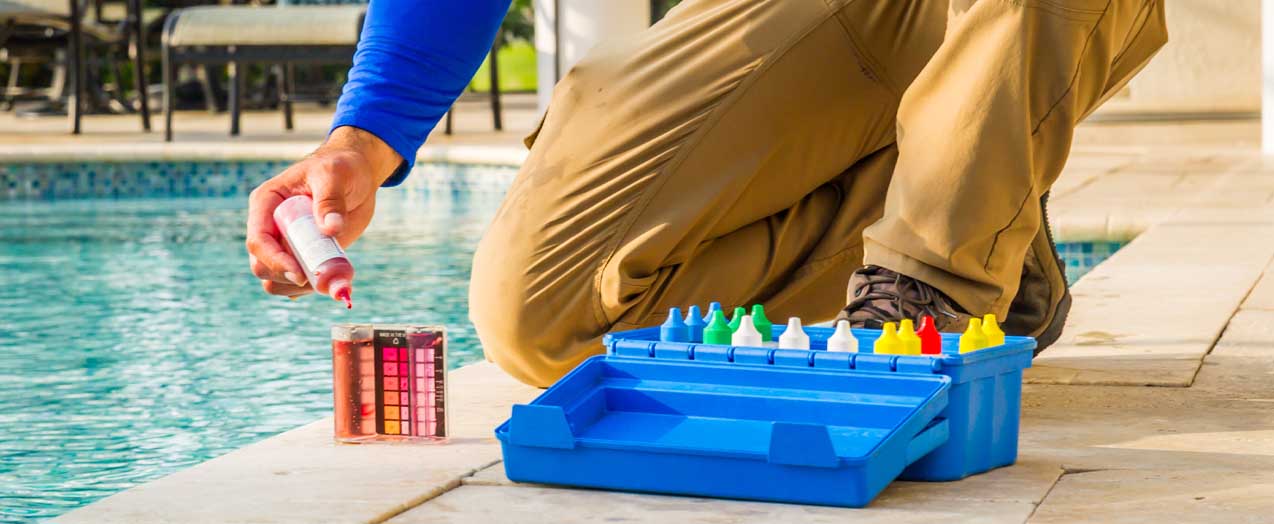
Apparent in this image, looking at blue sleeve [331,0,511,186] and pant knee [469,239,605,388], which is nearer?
blue sleeve [331,0,511,186]

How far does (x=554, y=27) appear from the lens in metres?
7.26

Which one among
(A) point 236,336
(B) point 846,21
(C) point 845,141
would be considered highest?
(B) point 846,21

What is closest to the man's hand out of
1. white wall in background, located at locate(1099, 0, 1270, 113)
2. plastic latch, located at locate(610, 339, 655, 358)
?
plastic latch, located at locate(610, 339, 655, 358)

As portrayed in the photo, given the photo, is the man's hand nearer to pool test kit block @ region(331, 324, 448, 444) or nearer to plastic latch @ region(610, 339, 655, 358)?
pool test kit block @ region(331, 324, 448, 444)

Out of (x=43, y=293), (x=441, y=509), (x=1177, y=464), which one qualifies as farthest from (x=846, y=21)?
(x=43, y=293)

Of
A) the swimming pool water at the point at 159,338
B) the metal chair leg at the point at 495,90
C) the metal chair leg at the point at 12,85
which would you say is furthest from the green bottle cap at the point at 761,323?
the metal chair leg at the point at 12,85

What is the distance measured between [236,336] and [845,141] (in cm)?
146

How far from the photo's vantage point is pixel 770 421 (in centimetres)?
134

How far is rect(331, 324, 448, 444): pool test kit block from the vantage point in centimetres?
147

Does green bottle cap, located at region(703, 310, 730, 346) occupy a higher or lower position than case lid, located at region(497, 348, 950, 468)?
higher

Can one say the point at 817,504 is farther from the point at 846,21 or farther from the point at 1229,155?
the point at 1229,155

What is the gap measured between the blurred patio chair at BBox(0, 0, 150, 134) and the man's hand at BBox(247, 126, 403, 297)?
6.50m

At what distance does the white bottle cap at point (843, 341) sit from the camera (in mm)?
1377

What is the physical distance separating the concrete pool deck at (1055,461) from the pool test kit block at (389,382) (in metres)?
0.03
